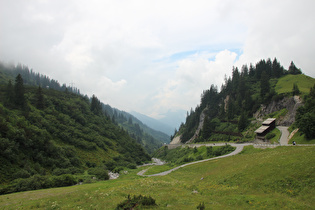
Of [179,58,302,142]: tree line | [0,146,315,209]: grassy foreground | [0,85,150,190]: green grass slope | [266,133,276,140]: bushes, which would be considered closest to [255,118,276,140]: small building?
[266,133,276,140]: bushes

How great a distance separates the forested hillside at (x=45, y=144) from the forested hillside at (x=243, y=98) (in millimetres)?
53681

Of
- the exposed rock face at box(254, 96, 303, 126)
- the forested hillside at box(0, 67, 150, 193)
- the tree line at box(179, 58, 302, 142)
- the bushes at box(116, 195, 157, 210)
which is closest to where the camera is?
the bushes at box(116, 195, 157, 210)

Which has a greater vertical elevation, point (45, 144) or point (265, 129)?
point (265, 129)

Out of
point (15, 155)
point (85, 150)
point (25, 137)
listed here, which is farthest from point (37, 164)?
point (85, 150)

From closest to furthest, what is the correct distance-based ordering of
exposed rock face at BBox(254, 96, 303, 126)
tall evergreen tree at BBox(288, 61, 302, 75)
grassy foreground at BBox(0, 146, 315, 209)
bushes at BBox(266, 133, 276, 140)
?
grassy foreground at BBox(0, 146, 315, 209), bushes at BBox(266, 133, 276, 140), exposed rock face at BBox(254, 96, 303, 126), tall evergreen tree at BBox(288, 61, 302, 75)

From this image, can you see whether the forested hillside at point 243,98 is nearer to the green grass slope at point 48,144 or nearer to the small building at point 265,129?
the small building at point 265,129

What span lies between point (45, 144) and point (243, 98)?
392 ft

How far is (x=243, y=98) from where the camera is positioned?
115 meters

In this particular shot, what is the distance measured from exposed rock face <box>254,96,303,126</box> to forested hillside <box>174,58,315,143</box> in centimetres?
276

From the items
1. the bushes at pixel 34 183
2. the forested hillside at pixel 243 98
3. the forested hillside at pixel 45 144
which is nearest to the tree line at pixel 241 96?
the forested hillside at pixel 243 98

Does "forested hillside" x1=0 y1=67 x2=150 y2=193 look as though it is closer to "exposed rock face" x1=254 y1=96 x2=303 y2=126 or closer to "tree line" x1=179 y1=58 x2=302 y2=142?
"tree line" x1=179 y1=58 x2=302 y2=142

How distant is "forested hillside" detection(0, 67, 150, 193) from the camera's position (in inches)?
1441

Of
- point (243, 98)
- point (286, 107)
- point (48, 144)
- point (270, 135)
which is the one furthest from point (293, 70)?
point (48, 144)

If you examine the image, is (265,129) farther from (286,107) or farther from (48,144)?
(48,144)
